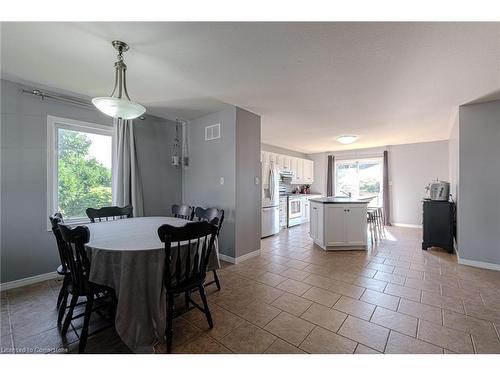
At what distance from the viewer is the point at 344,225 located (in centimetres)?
387

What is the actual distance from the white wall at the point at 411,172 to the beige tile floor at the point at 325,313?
3.14 meters

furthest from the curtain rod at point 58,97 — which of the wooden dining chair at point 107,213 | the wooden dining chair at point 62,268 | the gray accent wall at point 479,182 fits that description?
the gray accent wall at point 479,182

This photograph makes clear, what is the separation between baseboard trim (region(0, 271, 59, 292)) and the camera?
2479 mm

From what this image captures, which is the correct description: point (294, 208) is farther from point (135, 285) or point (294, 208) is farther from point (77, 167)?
point (135, 285)

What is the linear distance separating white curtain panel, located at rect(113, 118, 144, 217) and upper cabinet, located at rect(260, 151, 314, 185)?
102 inches

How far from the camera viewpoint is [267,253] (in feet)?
12.4

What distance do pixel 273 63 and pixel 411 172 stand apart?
5787mm

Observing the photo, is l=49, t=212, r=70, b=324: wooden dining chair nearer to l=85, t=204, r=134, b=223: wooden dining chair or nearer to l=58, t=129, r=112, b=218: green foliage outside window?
l=85, t=204, r=134, b=223: wooden dining chair

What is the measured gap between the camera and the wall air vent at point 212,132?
3.56m

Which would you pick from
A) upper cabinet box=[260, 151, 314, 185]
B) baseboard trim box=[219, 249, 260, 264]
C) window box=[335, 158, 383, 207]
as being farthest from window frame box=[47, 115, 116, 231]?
window box=[335, 158, 383, 207]

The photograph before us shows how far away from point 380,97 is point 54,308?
4.34m

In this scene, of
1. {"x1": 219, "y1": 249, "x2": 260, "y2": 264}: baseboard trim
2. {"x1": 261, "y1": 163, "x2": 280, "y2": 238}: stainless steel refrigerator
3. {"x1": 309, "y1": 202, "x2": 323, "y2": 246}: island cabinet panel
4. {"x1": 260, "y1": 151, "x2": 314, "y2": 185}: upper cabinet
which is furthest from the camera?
{"x1": 260, "y1": 151, "x2": 314, "y2": 185}: upper cabinet

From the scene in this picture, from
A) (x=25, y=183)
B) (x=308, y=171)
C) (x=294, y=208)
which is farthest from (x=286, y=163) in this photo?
(x=25, y=183)

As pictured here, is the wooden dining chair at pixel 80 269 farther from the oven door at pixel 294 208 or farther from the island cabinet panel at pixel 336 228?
the oven door at pixel 294 208
